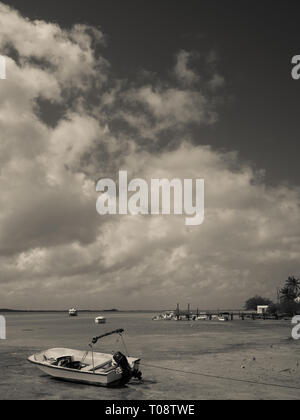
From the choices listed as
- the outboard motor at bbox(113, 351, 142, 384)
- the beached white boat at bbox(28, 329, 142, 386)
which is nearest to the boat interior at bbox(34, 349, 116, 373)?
the beached white boat at bbox(28, 329, 142, 386)

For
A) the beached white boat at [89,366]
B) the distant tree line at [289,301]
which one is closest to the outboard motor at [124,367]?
the beached white boat at [89,366]

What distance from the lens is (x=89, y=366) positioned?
2458 centimetres

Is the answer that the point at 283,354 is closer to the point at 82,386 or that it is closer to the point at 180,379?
the point at 180,379

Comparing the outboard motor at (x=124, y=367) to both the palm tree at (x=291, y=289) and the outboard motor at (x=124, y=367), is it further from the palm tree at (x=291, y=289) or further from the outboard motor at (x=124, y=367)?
the palm tree at (x=291, y=289)

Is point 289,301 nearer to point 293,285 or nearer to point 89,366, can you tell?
point 293,285

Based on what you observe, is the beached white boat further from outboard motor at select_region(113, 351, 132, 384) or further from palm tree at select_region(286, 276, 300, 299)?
palm tree at select_region(286, 276, 300, 299)

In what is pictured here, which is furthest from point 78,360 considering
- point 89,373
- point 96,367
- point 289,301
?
point 289,301

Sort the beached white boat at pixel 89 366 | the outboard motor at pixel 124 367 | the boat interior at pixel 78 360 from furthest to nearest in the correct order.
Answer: the boat interior at pixel 78 360
the outboard motor at pixel 124 367
the beached white boat at pixel 89 366

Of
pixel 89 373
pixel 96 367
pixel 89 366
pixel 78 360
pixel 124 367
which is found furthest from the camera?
pixel 78 360

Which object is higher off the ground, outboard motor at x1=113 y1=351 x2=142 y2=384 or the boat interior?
outboard motor at x1=113 y1=351 x2=142 y2=384

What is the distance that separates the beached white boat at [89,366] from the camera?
21.2 metres

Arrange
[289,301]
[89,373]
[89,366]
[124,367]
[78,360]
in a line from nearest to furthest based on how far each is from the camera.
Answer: [89,373] < [124,367] < [89,366] < [78,360] < [289,301]

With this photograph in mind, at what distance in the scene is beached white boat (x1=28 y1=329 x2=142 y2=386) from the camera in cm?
2119

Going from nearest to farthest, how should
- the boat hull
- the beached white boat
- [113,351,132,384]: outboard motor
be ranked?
the boat hull → the beached white boat → [113,351,132,384]: outboard motor
